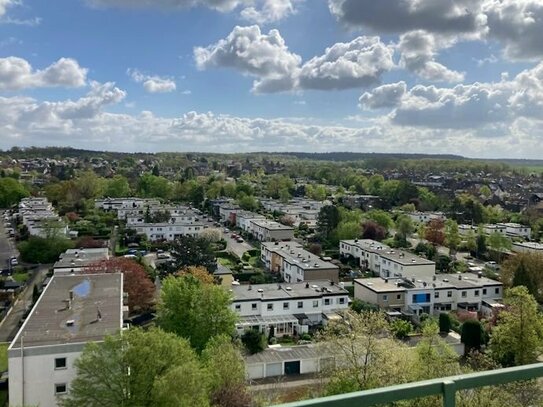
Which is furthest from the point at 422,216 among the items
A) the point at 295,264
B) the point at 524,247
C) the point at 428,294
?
the point at 428,294

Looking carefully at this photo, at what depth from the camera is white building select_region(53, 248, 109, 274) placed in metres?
22.6

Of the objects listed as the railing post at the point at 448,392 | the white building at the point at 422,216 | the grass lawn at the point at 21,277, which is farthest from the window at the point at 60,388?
the white building at the point at 422,216

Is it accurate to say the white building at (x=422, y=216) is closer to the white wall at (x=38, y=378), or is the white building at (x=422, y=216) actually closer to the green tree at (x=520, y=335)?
the green tree at (x=520, y=335)

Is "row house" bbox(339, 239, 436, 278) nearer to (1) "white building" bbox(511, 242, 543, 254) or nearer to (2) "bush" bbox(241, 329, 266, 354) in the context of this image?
(1) "white building" bbox(511, 242, 543, 254)

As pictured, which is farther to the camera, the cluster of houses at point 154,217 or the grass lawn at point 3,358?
the cluster of houses at point 154,217

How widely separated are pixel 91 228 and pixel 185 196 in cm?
2197

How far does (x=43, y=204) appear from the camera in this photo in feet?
151

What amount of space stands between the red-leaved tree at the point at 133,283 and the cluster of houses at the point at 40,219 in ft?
38.6

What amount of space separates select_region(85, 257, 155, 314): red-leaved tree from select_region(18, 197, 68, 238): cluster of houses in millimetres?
11779

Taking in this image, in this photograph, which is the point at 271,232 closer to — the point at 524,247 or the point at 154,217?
the point at 154,217

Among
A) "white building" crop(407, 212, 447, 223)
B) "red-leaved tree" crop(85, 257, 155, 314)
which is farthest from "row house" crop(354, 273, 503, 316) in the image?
"white building" crop(407, 212, 447, 223)

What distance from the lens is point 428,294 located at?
868 inches

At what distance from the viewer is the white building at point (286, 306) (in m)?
19.3

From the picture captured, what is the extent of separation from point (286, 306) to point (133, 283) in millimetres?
6284
